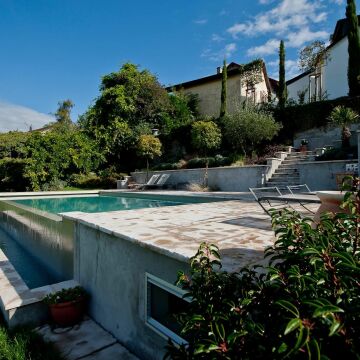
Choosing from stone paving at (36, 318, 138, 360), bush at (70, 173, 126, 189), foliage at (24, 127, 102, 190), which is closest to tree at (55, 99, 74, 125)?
foliage at (24, 127, 102, 190)

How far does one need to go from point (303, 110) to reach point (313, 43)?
6.44 metres

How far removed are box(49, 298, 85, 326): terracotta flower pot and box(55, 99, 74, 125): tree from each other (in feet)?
146

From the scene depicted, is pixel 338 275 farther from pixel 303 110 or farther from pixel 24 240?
pixel 303 110

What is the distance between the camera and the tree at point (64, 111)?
146ft

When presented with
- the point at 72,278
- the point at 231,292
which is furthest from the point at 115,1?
the point at 231,292

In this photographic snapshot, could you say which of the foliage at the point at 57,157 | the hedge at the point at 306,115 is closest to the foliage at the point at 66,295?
the foliage at the point at 57,157

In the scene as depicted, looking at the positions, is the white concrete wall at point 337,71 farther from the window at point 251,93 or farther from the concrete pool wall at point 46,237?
the concrete pool wall at point 46,237

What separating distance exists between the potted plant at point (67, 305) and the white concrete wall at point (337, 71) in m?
25.0

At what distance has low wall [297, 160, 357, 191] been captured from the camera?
11133 millimetres

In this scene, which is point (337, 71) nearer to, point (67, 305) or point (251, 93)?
point (251, 93)

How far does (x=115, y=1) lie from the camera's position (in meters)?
11.8

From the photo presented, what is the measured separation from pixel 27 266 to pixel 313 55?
2196 cm

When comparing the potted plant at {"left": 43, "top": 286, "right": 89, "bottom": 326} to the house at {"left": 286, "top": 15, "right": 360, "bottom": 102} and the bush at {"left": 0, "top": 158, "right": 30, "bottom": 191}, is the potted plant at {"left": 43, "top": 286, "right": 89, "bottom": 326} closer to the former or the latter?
the bush at {"left": 0, "top": 158, "right": 30, "bottom": 191}

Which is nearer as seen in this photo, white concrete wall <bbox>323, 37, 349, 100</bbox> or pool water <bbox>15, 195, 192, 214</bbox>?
pool water <bbox>15, 195, 192, 214</bbox>
